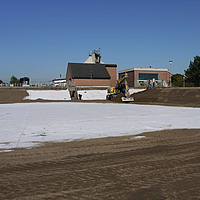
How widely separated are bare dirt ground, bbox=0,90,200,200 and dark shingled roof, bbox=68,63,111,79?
5028cm

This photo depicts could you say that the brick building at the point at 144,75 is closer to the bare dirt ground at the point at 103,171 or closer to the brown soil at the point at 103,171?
the bare dirt ground at the point at 103,171

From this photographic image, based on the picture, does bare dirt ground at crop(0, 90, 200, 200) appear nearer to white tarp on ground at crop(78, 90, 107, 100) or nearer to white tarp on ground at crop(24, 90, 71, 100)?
white tarp on ground at crop(24, 90, 71, 100)

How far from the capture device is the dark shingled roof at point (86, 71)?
5731 centimetres

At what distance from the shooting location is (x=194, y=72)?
64875 millimetres

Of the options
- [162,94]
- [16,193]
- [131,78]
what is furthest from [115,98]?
[131,78]

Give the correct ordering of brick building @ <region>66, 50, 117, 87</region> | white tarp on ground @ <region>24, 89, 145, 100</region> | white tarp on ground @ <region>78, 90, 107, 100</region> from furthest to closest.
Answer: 1. brick building @ <region>66, 50, 117, 87</region>
2. white tarp on ground @ <region>78, 90, 107, 100</region>
3. white tarp on ground @ <region>24, 89, 145, 100</region>

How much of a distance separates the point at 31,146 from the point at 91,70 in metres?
53.9

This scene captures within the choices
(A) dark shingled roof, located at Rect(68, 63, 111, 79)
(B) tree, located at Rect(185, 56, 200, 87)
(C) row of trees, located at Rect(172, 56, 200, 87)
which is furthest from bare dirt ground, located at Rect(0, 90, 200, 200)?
(B) tree, located at Rect(185, 56, 200, 87)

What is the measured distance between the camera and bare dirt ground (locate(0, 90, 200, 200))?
3.63 m

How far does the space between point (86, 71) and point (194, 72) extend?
3295cm

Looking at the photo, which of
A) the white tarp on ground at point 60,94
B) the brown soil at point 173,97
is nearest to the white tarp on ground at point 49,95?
the white tarp on ground at point 60,94

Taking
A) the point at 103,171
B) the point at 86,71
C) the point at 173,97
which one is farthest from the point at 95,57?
the point at 103,171

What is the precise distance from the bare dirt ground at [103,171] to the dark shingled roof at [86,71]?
5028 centimetres

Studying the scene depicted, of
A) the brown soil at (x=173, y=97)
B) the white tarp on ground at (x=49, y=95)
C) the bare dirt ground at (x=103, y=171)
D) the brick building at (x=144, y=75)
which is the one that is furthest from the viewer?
the brick building at (x=144, y=75)
